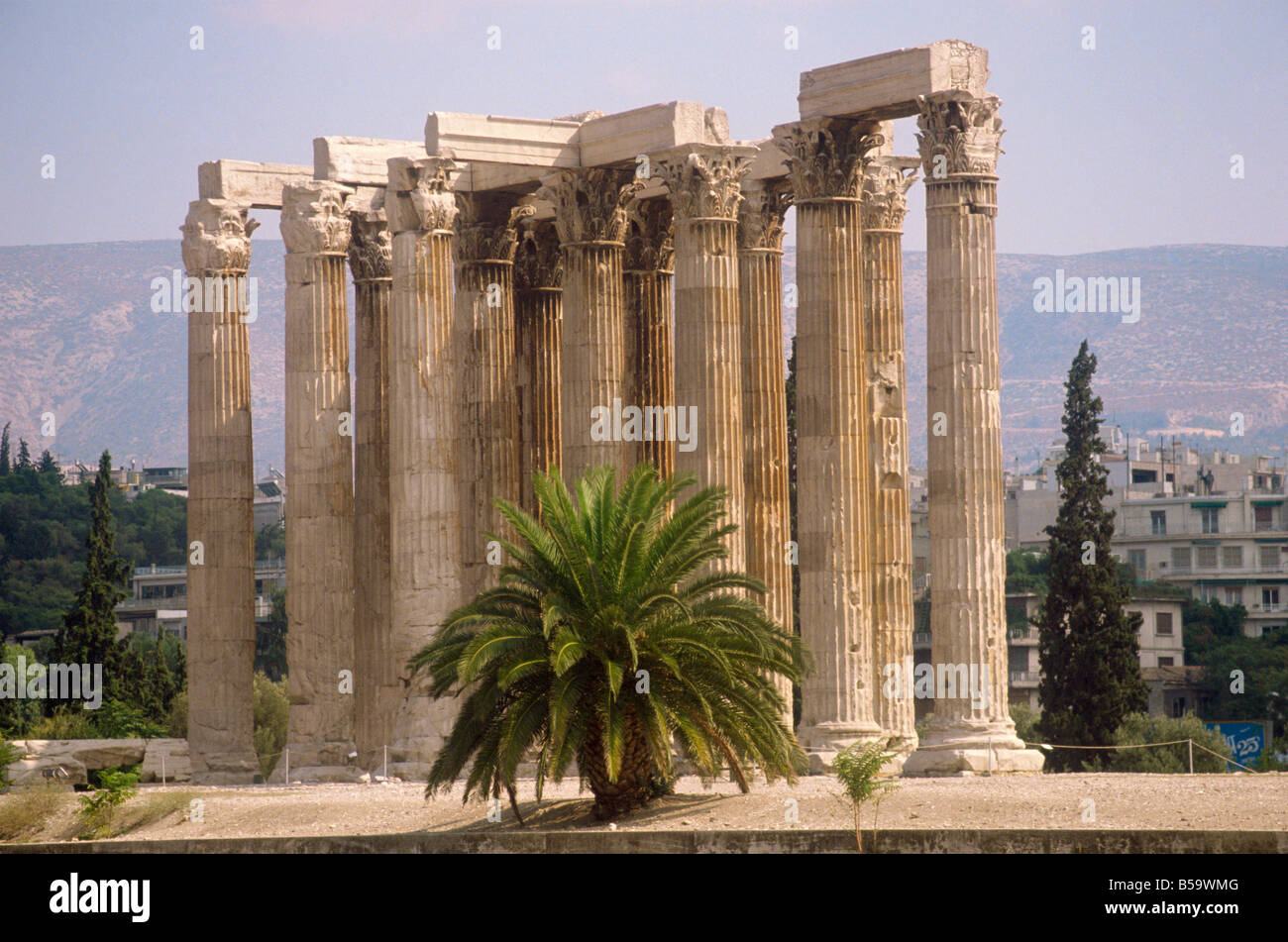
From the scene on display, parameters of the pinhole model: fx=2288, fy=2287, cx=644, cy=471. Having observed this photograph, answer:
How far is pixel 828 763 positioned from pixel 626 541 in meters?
9.37

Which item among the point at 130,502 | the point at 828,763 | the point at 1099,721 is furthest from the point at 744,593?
the point at 130,502

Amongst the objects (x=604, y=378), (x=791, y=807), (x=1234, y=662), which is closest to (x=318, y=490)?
(x=604, y=378)

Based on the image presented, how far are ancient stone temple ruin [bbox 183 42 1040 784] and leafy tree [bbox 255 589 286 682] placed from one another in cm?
6784

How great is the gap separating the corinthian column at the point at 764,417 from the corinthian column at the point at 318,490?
9.87 metres

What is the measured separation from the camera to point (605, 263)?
54.6 meters

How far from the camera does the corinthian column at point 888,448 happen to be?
52031mm

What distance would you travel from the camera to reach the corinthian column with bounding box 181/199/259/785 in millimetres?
56562

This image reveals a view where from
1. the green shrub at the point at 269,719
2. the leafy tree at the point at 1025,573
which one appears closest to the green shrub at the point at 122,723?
the green shrub at the point at 269,719

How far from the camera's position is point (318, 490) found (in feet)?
184

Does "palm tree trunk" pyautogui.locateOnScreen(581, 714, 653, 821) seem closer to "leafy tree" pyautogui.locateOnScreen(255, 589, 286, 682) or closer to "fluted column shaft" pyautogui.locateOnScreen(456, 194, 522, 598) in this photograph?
"fluted column shaft" pyautogui.locateOnScreen(456, 194, 522, 598)

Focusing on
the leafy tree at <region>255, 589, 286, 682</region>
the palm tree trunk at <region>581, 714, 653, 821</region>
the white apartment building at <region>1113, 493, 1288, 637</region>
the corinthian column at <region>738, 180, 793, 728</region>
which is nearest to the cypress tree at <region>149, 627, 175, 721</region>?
the corinthian column at <region>738, 180, 793, 728</region>
